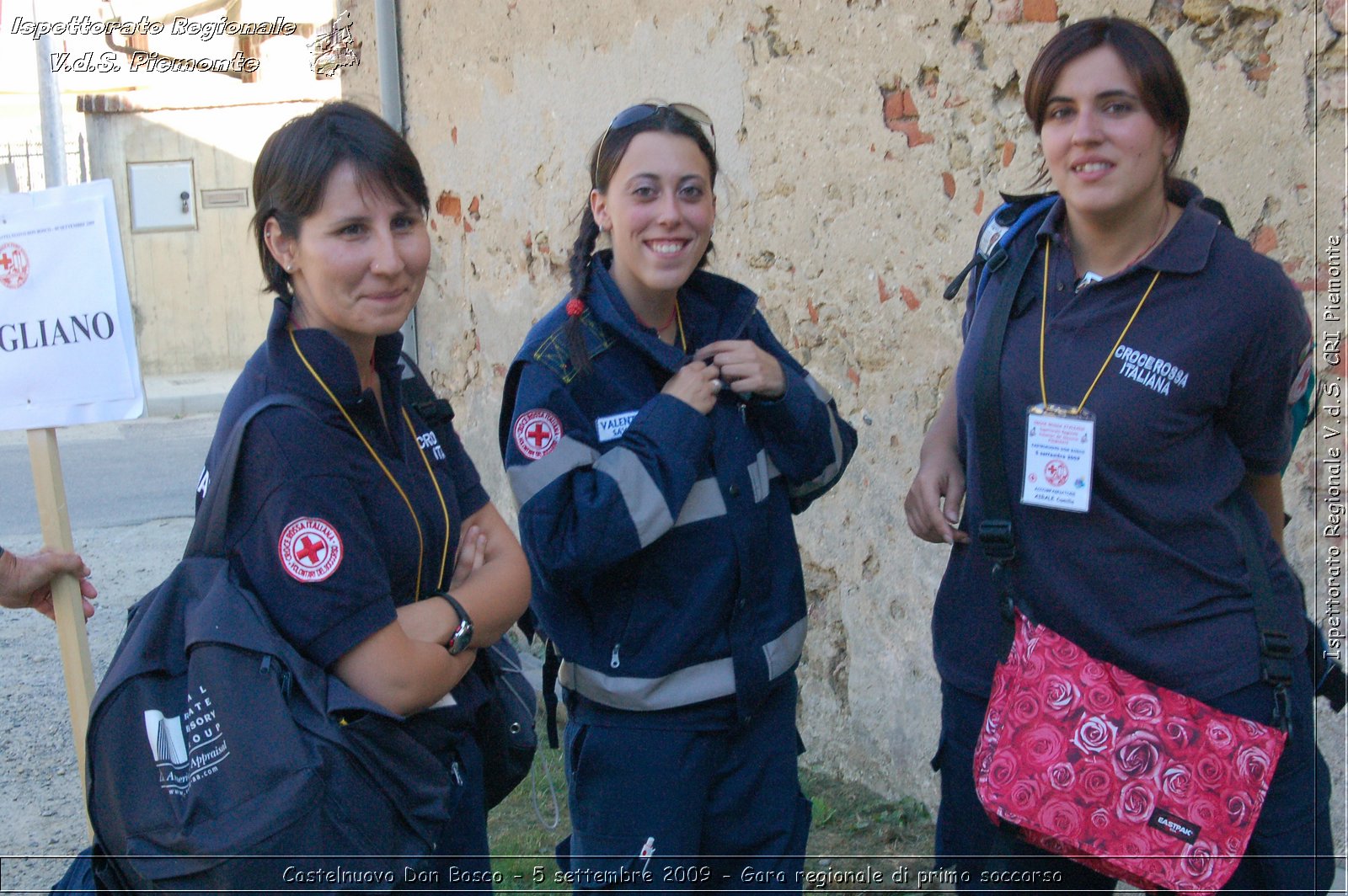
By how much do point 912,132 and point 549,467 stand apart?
5.80 ft

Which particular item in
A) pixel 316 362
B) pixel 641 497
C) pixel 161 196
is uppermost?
pixel 161 196

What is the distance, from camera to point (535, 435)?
2141mm

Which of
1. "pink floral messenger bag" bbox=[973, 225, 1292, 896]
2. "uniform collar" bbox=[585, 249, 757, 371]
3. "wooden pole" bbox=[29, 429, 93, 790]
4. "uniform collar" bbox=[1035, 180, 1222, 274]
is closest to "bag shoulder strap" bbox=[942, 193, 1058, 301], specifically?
"uniform collar" bbox=[1035, 180, 1222, 274]

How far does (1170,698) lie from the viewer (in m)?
→ 1.97

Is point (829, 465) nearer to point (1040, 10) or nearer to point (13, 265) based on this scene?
point (1040, 10)

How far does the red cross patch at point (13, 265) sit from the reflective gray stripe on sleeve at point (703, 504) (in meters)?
1.31

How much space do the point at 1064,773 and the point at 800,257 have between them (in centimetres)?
207

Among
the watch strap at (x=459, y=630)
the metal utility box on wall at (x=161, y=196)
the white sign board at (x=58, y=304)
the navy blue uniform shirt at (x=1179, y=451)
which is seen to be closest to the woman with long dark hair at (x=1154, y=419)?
the navy blue uniform shirt at (x=1179, y=451)

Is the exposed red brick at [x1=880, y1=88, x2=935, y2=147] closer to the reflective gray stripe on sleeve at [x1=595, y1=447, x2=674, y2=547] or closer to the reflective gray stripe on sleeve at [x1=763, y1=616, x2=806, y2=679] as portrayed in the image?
the reflective gray stripe on sleeve at [x1=763, y1=616, x2=806, y2=679]

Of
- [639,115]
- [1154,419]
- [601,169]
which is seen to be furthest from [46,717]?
[1154,419]

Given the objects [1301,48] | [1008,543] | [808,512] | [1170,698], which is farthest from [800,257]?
[1170,698]

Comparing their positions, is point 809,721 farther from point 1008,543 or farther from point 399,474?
point 399,474

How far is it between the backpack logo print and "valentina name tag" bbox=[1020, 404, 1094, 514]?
136 cm

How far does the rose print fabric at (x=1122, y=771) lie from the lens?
192 centimetres
